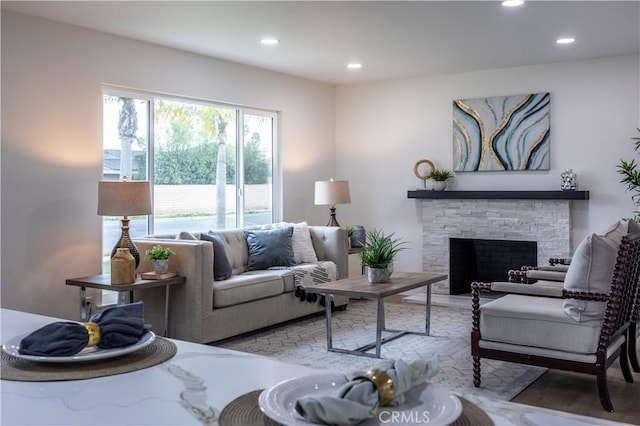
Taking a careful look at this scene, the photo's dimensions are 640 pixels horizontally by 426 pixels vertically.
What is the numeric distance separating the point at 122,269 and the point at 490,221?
161 inches

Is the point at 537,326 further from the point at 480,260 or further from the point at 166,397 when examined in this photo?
the point at 480,260

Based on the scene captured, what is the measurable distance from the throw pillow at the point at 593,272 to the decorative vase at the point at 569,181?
10.1 feet

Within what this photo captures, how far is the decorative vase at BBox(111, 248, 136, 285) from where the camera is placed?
14.3 feet

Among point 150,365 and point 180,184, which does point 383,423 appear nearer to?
point 150,365

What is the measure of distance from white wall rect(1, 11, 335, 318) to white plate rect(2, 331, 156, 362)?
3651 millimetres

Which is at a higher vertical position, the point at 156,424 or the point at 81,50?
the point at 81,50

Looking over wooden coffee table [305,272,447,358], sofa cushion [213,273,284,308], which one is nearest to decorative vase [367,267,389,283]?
wooden coffee table [305,272,447,358]

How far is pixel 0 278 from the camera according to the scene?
4426mm

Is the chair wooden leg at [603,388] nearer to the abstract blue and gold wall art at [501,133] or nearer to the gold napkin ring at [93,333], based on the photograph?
the gold napkin ring at [93,333]

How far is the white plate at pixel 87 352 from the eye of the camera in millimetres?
1117

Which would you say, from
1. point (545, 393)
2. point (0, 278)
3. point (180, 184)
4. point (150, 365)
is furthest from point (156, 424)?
point (180, 184)

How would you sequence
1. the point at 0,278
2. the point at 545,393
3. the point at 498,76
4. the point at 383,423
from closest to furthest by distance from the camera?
the point at 383,423 → the point at 545,393 → the point at 0,278 → the point at 498,76

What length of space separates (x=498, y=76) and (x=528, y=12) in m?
2.27

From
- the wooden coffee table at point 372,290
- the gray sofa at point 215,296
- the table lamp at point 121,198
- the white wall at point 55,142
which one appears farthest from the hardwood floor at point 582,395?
the white wall at point 55,142
